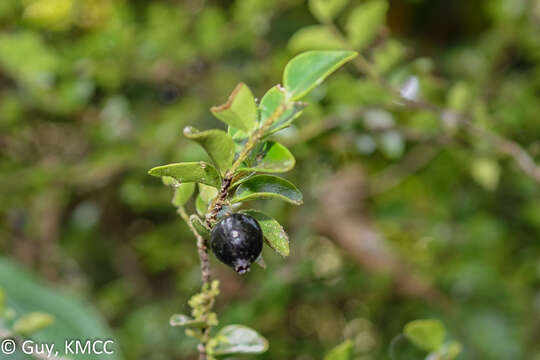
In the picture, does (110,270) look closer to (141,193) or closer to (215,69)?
(141,193)

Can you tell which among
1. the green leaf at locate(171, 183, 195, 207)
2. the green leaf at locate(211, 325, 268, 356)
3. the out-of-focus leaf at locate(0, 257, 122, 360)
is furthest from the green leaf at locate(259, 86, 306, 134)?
the out-of-focus leaf at locate(0, 257, 122, 360)

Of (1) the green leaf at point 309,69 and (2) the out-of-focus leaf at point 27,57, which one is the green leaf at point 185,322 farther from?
(2) the out-of-focus leaf at point 27,57

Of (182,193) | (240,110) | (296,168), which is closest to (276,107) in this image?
(240,110)

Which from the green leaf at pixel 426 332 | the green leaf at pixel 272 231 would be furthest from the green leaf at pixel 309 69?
the green leaf at pixel 426 332

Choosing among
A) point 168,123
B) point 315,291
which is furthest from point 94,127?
point 315,291

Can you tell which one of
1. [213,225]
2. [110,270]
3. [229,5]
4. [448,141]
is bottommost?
[213,225]

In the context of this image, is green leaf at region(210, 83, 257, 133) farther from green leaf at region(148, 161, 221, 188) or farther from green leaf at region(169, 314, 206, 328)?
green leaf at region(169, 314, 206, 328)

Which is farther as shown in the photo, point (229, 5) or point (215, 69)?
point (229, 5)
